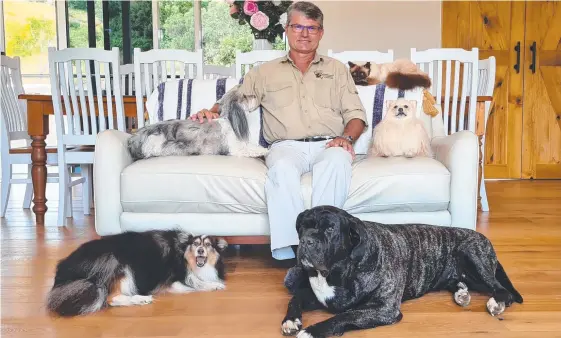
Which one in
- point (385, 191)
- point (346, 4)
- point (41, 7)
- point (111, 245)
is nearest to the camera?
point (111, 245)

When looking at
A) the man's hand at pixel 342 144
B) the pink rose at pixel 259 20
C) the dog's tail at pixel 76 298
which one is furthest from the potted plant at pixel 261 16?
the dog's tail at pixel 76 298

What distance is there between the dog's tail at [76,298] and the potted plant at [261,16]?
2.51 meters

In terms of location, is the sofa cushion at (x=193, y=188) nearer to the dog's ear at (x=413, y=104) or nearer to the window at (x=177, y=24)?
the dog's ear at (x=413, y=104)

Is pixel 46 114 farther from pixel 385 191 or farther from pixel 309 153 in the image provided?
pixel 385 191

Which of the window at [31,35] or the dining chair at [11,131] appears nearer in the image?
the dining chair at [11,131]

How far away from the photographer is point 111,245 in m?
2.32

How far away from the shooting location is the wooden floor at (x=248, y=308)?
1.99 m

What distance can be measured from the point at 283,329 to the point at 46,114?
2.68 metres

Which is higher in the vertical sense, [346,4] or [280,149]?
[346,4]

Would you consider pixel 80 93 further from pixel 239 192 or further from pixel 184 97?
pixel 239 192

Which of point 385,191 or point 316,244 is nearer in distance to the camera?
point 316,244

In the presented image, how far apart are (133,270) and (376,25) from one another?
4.32m

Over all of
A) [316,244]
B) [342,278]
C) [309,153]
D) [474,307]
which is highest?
[309,153]

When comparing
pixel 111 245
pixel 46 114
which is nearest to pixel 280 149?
pixel 111 245
